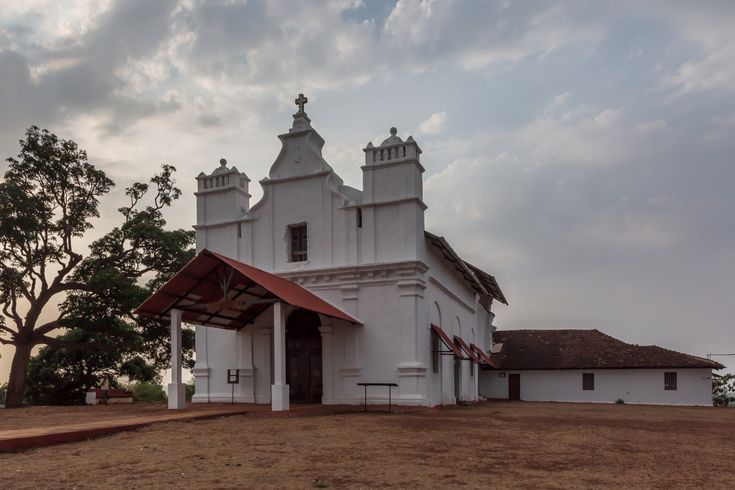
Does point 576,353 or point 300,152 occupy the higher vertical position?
point 300,152

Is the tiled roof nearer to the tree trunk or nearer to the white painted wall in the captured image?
the white painted wall

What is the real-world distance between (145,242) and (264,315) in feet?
32.0

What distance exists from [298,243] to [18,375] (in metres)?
14.2

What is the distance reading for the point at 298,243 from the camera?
2194cm

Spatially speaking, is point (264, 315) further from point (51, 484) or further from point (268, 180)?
point (51, 484)

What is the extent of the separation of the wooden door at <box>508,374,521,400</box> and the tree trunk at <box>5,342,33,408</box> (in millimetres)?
23990

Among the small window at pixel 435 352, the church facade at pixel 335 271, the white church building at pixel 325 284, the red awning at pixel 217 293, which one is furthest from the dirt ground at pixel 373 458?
the small window at pixel 435 352

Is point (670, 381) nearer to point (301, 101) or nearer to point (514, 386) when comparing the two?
point (514, 386)

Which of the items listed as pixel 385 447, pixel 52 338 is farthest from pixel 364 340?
pixel 52 338

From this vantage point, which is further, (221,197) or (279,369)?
(221,197)

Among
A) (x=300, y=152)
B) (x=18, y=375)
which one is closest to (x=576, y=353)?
(x=300, y=152)

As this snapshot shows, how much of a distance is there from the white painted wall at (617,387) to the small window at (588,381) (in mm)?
156

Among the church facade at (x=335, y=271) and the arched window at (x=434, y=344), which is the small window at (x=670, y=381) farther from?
the arched window at (x=434, y=344)

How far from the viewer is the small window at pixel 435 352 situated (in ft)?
69.6
